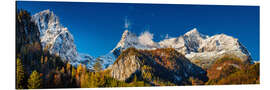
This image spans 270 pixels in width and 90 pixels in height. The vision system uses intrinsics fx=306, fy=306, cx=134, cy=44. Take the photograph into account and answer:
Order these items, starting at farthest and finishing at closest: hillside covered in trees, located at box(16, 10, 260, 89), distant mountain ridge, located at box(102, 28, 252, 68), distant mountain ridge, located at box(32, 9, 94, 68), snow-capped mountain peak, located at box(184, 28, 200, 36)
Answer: snow-capped mountain peak, located at box(184, 28, 200, 36) < distant mountain ridge, located at box(102, 28, 252, 68) < distant mountain ridge, located at box(32, 9, 94, 68) < hillside covered in trees, located at box(16, 10, 260, 89)

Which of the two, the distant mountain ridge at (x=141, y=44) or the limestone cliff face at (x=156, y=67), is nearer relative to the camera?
the distant mountain ridge at (x=141, y=44)

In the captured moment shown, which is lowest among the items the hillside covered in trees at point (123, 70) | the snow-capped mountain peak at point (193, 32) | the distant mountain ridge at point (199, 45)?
the hillside covered in trees at point (123, 70)

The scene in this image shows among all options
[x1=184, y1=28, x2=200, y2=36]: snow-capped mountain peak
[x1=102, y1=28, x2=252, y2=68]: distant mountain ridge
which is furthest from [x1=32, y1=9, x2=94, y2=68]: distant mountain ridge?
[x1=184, y1=28, x2=200, y2=36]: snow-capped mountain peak

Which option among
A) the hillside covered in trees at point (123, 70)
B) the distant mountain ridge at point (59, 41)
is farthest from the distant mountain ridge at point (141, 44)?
the hillside covered in trees at point (123, 70)

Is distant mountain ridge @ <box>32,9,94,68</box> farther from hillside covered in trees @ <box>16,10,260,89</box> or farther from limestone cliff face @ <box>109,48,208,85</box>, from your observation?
limestone cliff face @ <box>109,48,208,85</box>

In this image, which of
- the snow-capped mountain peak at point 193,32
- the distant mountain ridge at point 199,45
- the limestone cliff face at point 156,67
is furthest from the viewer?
the snow-capped mountain peak at point 193,32

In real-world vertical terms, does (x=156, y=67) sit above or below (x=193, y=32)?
below

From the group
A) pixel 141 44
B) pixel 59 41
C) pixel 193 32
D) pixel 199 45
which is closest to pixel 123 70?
pixel 141 44

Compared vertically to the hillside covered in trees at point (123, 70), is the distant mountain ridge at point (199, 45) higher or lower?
higher

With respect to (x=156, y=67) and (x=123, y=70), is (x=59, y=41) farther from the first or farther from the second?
(x=156, y=67)

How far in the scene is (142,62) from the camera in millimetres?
12094

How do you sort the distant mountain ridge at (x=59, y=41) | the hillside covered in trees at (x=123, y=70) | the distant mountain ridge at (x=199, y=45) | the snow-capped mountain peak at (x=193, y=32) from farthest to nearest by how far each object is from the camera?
the snow-capped mountain peak at (x=193, y=32)
the distant mountain ridge at (x=199, y=45)
the distant mountain ridge at (x=59, y=41)
the hillside covered in trees at (x=123, y=70)

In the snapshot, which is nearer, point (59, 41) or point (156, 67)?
point (59, 41)

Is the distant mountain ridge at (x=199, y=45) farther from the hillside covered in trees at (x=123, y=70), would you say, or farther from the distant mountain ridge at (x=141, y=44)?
the hillside covered in trees at (x=123, y=70)
